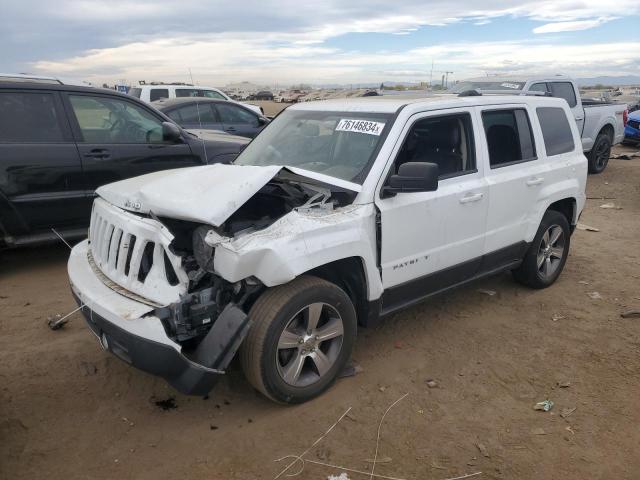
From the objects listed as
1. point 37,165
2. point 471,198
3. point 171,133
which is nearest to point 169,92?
point 171,133

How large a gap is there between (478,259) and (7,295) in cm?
417

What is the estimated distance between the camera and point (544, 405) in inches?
126

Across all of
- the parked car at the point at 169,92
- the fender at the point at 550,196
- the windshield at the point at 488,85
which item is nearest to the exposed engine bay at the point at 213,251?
the fender at the point at 550,196

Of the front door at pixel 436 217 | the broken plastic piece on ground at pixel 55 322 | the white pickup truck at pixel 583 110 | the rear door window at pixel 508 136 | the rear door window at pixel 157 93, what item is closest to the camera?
the front door at pixel 436 217

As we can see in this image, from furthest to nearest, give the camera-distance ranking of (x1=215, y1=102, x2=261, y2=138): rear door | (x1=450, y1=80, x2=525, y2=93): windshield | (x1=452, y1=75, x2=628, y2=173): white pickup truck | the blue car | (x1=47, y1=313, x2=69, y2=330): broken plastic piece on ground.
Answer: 1. the blue car
2. (x1=215, y1=102, x2=261, y2=138): rear door
3. (x1=452, y1=75, x2=628, y2=173): white pickup truck
4. (x1=450, y1=80, x2=525, y2=93): windshield
5. (x1=47, y1=313, x2=69, y2=330): broken plastic piece on ground

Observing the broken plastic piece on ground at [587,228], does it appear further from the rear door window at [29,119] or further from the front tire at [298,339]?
the rear door window at [29,119]

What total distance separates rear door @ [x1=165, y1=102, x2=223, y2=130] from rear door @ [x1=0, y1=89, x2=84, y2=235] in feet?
13.7

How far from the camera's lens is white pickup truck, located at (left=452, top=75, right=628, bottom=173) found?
9.66 meters

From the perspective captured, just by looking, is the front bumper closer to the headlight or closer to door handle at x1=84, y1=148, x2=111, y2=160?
the headlight

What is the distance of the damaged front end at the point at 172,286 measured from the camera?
264 centimetres

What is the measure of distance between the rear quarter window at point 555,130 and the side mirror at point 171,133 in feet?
12.3

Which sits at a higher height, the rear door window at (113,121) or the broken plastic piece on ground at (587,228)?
the rear door window at (113,121)

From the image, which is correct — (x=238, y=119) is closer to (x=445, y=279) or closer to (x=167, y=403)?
(x=445, y=279)

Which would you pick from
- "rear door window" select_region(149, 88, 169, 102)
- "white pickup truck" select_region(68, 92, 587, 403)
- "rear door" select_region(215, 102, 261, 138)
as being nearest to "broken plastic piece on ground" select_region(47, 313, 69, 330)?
"white pickup truck" select_region(68, 92, 587, 403)
